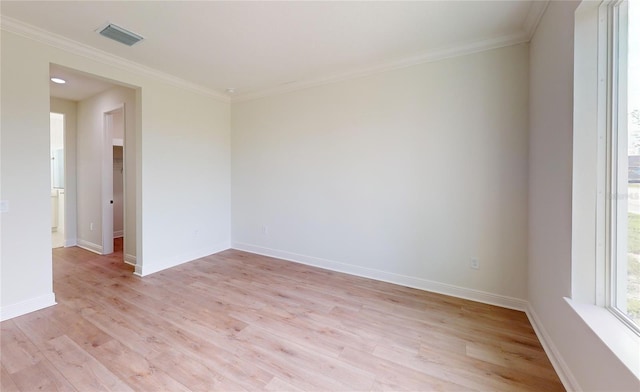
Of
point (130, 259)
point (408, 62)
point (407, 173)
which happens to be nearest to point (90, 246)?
point (130, 259)

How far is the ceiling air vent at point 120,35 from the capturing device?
238 centimetres

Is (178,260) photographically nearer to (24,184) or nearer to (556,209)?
(24,184)

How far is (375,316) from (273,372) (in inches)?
43.0

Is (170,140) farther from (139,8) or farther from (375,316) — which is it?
(375,316)

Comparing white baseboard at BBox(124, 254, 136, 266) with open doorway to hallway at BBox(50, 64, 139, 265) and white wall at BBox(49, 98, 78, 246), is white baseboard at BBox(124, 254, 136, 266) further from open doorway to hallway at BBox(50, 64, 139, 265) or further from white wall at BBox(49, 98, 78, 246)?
white wall at BBox(49, 98, 78, 246)

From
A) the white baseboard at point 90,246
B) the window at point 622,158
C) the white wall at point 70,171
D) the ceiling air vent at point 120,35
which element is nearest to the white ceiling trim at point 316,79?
the ceiling air vent at point 120,35

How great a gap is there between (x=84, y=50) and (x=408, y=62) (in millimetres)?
3504

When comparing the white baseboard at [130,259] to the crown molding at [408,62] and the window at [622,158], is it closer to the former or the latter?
the crown molding at [408,62]

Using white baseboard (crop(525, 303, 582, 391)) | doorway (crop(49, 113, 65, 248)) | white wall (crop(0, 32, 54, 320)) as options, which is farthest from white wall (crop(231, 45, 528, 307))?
doorway (crop(49, 113, 65, 248))

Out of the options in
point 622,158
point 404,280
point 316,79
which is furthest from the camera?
point 316,79

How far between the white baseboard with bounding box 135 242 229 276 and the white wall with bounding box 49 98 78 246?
8.30ft

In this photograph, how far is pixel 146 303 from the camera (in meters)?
2.63

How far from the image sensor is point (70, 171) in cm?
468

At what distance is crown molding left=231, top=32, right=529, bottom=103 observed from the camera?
2477 millimetres
